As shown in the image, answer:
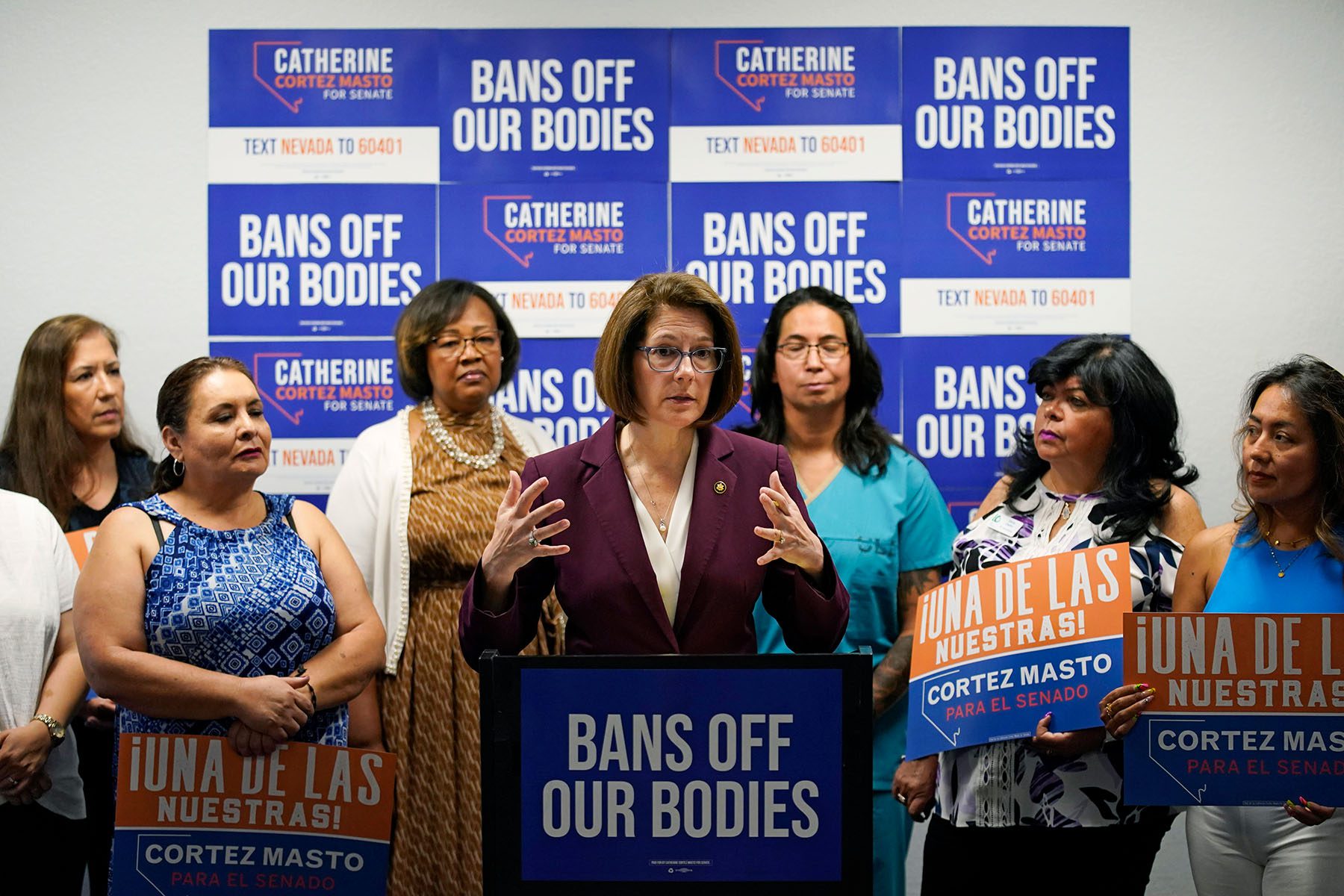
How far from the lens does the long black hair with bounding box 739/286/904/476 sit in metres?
3.13

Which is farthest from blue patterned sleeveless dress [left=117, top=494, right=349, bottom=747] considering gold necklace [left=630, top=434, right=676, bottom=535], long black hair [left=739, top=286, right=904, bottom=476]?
long black hair [left=739, top=286, right=904, bottom=476]

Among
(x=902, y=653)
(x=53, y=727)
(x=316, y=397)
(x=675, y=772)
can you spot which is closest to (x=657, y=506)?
(x=675, y=772)

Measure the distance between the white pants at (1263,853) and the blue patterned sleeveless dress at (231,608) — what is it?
1.79 metres

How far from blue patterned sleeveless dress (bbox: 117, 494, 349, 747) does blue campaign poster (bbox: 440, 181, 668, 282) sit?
1.59 meters

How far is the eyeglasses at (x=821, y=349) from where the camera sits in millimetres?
3141

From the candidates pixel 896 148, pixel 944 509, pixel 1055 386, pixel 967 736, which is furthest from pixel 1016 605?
pixel 896 148

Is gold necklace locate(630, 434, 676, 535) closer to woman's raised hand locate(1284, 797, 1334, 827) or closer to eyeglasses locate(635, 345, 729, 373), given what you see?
eyeglasses locate(635, 345, 729, 373)

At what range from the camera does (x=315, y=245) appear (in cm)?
390

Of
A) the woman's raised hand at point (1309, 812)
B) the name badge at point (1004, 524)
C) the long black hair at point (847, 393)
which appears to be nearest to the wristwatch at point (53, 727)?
the long black hair at point (847, 393)

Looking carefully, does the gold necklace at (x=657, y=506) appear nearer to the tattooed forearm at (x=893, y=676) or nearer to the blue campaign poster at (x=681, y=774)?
the blue campaign poster at (x=681, y=774)

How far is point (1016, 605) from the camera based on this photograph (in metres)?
2.37

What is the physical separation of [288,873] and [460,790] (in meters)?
1.03

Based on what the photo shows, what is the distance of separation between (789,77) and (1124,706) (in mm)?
2446

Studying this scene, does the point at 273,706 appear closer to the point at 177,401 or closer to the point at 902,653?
the point at 177,401
